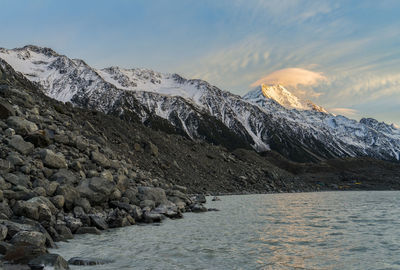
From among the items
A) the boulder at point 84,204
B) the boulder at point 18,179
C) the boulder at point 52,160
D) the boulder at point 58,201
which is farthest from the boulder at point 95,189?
the boulder at point 18,179

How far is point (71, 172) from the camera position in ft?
90.0

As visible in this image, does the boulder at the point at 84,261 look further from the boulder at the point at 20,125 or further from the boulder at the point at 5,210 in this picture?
the boulder at the point at 20,125

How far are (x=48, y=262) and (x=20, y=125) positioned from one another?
22362 millimetres

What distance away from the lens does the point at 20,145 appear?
2711 cm

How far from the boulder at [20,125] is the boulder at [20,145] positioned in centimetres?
234

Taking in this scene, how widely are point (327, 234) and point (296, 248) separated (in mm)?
5277

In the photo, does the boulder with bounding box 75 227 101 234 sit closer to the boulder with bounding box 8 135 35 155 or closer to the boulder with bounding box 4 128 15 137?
the boulder with bounding box 8 135 35 155

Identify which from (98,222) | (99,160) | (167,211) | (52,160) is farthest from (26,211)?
(99,160)

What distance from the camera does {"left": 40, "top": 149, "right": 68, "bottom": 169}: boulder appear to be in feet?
89.0

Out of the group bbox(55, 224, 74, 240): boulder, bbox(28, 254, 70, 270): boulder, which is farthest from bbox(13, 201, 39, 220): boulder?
bbox(28, 254, 70, 270): boulder

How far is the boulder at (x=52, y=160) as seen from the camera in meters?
27.1

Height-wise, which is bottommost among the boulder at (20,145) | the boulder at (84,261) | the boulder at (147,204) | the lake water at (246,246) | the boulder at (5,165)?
the lake water at (246,246)

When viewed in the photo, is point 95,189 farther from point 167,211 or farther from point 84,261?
point 84,261

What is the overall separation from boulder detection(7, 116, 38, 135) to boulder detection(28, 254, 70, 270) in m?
21.3
